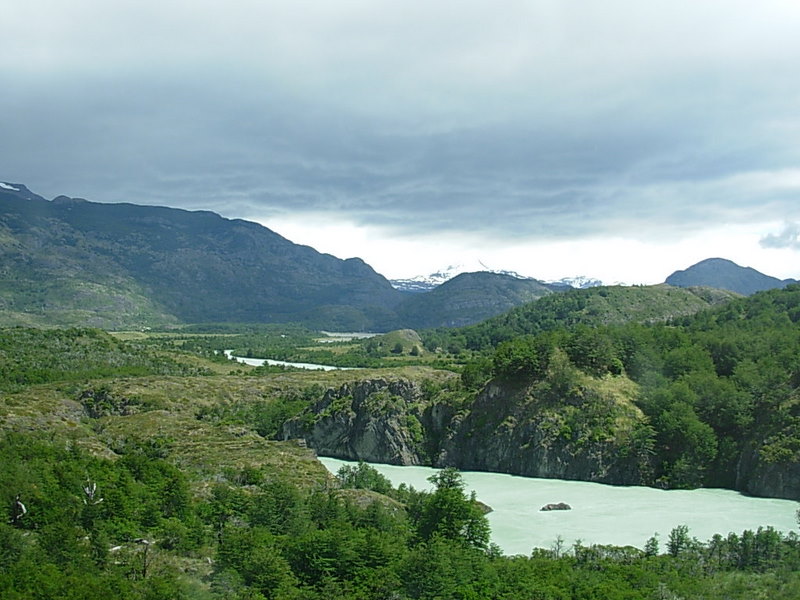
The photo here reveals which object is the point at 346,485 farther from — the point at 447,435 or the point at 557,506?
the point at 447,435

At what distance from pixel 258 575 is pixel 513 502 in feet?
146

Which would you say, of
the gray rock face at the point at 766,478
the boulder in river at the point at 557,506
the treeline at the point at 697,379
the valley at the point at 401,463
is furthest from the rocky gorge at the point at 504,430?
the boulder in river at the point at 557,506

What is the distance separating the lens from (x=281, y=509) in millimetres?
54125

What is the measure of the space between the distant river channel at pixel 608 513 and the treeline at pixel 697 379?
5353 millimetres

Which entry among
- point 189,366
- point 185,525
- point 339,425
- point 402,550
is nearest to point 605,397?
point 339,425

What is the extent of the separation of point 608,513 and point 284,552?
41380 mm

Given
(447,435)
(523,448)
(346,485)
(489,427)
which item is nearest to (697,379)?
(523,448)

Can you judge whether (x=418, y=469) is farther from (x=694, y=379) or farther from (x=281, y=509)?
(x=281, y=509)

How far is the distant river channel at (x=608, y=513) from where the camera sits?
64.0 meters

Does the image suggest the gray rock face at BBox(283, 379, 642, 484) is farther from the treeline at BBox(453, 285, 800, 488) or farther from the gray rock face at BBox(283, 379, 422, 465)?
the treeline at BBox(453, 285, 800, 488)

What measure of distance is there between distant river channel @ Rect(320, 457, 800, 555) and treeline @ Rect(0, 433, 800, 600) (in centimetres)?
728

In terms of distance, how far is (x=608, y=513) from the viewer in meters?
73.8

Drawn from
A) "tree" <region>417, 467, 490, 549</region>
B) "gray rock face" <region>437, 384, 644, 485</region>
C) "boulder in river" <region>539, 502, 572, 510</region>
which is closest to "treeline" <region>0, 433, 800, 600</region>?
"tree" <region>417, 467, 490, 549</region>

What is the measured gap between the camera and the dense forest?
41375 mm
